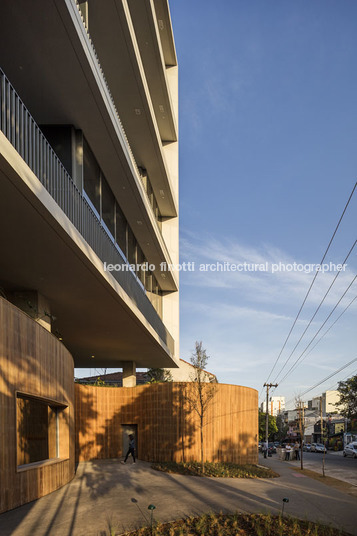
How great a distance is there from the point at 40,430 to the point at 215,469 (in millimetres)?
8797

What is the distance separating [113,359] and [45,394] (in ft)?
56.0

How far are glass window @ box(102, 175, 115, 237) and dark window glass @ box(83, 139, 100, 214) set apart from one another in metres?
0.85

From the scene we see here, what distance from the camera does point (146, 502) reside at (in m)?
11.9

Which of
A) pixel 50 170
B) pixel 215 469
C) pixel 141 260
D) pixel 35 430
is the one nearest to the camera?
pixel 50 170

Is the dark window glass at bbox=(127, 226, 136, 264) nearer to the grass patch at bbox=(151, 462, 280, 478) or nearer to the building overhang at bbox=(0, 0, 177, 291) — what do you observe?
the building overhang at bbox=(0, 0, 177, 291)

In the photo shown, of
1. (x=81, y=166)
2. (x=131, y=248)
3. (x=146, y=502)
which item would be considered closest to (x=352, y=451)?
(x=131, y=248)

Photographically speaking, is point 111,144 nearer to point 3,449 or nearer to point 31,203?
point 31,203

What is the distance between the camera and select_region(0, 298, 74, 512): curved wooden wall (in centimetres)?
985

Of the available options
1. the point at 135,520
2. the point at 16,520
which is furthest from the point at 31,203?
the point at 135,520

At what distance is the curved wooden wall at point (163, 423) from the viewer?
21219mm

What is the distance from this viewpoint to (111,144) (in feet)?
50.9

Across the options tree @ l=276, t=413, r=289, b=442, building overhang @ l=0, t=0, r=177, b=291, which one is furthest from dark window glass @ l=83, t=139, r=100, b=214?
tree @ l=276, t=413, r=289, b=442

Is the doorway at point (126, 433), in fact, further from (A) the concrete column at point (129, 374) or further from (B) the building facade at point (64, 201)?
(A) the concrete column at point (129, 374)

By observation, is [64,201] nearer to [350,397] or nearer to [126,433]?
[126,433]
